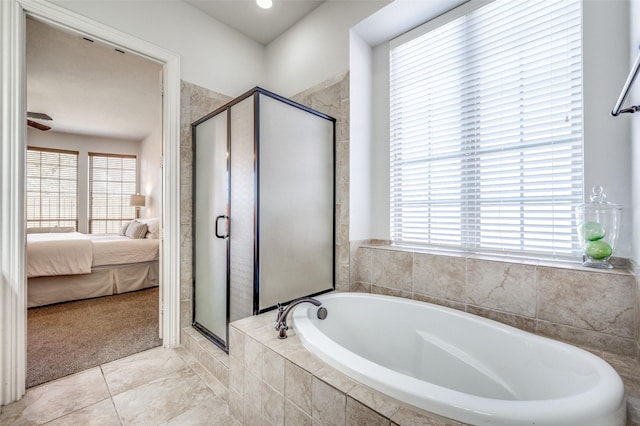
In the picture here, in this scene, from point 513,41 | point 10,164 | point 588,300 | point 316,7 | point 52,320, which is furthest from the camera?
point 52,320

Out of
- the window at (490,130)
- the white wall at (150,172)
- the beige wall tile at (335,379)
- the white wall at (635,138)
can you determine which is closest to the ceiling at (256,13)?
the window at (490,130)

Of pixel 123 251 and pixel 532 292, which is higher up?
pixel 532 292

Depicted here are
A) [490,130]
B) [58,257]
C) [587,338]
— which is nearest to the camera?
[587,338]

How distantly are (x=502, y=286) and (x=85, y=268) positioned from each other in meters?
4.15

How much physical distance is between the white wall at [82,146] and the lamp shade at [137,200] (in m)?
1.00

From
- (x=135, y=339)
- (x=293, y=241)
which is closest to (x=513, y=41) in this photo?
(x=293, y=241)

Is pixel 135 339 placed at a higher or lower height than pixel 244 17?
lower

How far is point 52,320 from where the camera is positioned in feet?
8.66

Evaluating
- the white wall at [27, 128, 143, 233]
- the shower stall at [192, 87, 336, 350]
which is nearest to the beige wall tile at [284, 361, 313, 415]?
the shower stall at [192, 87, 336, 350]

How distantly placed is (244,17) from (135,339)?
9.40 feet

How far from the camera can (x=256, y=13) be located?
2318mm

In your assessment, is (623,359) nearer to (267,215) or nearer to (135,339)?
(267,215)

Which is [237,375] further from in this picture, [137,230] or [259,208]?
[137,230]

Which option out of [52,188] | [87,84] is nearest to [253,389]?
[87,84]
